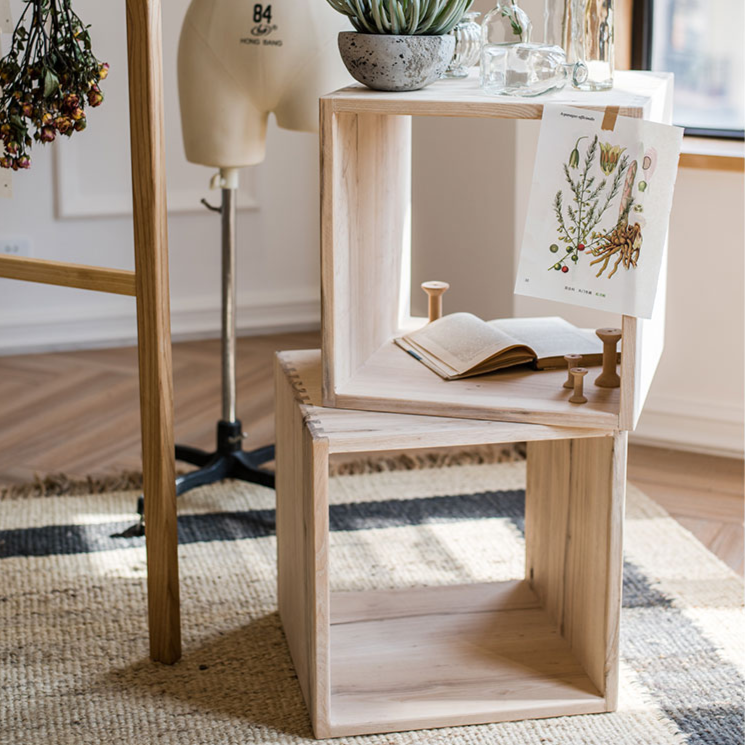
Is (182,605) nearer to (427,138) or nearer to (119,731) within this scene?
(119,731)

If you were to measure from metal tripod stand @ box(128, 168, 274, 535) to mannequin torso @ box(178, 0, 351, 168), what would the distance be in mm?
125

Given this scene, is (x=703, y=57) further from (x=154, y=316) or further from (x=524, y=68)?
(x=154, y=316)

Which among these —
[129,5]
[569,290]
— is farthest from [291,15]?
[569,290]

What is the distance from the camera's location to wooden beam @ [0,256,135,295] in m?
1.62

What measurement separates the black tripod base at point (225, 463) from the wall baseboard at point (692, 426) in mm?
922

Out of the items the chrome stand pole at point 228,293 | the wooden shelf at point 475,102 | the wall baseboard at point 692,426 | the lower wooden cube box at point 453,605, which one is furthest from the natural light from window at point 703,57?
the wooden shelf at point 475,102

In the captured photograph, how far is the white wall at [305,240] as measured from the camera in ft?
8.45

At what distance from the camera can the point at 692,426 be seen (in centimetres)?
265

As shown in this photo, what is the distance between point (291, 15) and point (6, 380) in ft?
5.11

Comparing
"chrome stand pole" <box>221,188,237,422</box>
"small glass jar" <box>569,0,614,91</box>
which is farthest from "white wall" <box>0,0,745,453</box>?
"small glass jar" <box>569,0,614,91</box>

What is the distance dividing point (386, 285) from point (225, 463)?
76cm

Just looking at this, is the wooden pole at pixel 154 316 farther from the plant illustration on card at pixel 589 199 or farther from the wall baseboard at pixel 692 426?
the wall baseboard at pixel 692 426

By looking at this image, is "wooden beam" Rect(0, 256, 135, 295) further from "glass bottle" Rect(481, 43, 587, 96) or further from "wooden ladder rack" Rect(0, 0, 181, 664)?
"glass bottle" Rect(481, 43, 587, 96)

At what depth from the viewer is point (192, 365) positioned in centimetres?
330
